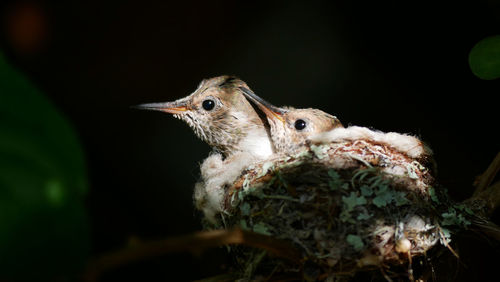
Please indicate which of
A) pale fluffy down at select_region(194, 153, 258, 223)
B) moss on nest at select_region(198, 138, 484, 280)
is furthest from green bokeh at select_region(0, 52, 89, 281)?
pale fluffy down at select_region(194, 153, 258, 223)

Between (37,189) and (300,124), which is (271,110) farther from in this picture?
(37,189)

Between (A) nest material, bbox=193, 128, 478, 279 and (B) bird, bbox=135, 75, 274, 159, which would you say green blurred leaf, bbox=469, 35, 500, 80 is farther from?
(B) bird, bbox=135, 75, 274, 159

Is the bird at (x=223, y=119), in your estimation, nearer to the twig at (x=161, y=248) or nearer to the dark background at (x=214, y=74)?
the dark background at (x=214, y=74)

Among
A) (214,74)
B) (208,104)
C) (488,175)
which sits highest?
(214,74)

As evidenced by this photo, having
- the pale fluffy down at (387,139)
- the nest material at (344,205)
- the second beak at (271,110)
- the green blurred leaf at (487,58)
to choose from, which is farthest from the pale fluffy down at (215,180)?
the green blurred leaf at (487,58)

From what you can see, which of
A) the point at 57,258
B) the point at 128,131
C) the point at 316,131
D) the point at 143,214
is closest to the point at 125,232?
the point at 143,214

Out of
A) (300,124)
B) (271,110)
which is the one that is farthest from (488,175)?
(271,110)
